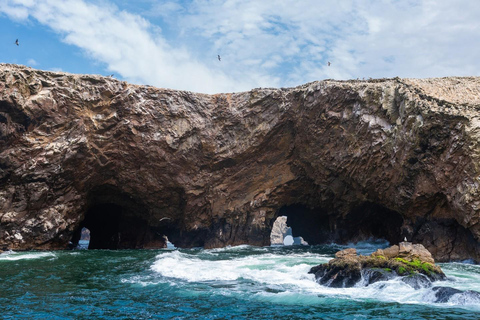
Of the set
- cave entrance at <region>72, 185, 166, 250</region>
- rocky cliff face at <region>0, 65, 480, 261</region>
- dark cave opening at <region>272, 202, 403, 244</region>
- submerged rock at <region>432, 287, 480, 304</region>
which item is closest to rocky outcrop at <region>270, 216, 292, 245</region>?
dark cave opening at <region>272, 202, 403, 244</region>

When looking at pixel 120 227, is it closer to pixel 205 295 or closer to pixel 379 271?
pixel 205 295

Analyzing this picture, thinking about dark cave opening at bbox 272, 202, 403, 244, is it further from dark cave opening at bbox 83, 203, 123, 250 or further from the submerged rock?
the submerged rock

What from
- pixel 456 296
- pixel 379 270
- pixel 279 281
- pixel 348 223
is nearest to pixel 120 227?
pixel 348 223

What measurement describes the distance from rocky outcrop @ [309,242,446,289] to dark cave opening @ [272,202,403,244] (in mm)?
13711

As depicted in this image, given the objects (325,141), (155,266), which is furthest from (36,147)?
(325,141)

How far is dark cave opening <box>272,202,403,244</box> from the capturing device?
32.4 m

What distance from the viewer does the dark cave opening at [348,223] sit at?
32438mm

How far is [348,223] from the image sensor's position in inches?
1404

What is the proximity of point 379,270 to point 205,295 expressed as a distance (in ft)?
21.8

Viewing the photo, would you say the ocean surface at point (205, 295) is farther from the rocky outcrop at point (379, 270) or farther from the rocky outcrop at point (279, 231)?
the rocky outcrop at point (279, 231)

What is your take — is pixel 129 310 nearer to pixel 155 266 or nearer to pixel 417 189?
pixel 155 266

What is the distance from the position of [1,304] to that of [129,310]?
374 cm

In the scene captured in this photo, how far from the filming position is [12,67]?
95.8 feet

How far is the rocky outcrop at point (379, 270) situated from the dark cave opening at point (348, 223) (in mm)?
13711
